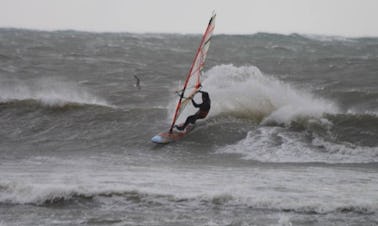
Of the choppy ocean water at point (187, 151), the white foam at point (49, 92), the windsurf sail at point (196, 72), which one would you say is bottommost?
the white foam at point (49, 92)

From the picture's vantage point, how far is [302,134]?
451 inches

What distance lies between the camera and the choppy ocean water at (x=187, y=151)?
6.66 m

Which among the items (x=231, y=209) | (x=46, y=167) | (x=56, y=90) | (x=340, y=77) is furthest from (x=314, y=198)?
(x=340, y=77)

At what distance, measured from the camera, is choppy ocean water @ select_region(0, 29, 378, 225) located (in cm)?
666

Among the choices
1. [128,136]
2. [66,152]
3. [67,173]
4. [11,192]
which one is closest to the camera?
[11,192]

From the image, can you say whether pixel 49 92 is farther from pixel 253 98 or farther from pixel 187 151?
pixel 187 151

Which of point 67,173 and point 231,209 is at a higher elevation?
point 231,209

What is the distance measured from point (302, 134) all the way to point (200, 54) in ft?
8.50

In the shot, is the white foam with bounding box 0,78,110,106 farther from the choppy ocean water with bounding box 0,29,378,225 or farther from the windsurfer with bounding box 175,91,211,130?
the windsurfer with bounding box 175,91,211,130

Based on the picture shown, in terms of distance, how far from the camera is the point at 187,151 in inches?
438

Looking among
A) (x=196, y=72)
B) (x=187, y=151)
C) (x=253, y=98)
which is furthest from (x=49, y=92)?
(x=187, y=151)

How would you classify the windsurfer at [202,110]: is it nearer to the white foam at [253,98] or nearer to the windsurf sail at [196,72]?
the windsurf sail at [196,72]

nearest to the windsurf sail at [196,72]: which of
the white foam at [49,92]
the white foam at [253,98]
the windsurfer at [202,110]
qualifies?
the windsurfer at [202,110]

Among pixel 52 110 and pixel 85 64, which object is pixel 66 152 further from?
pixel 85 64
